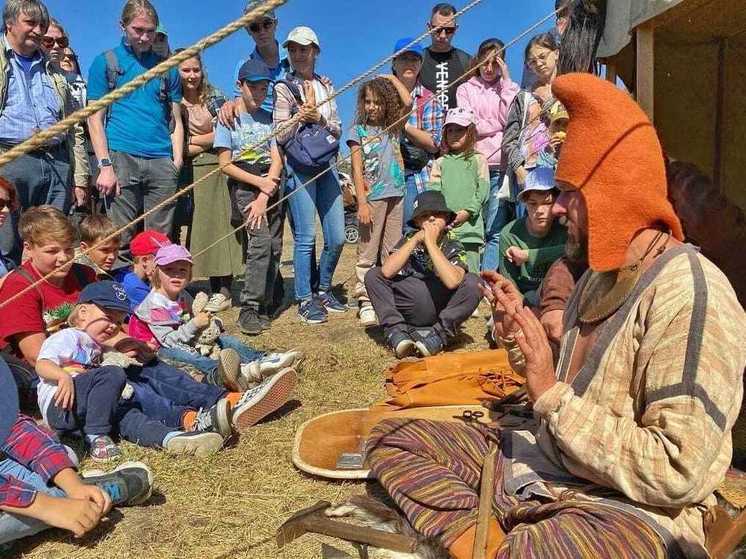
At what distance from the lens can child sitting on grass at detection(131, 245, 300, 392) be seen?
4.05 m

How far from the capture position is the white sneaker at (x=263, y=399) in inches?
145

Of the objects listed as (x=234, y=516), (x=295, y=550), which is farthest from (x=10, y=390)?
(x=295, y=550)

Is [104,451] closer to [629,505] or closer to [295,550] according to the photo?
[295,550]

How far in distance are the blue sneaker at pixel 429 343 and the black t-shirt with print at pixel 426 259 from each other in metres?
0.41

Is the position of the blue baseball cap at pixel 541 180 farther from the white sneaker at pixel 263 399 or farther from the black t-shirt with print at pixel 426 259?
the white sneaker at pixel 263 399

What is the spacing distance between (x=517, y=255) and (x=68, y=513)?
9.89 feet

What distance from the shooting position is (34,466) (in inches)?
110

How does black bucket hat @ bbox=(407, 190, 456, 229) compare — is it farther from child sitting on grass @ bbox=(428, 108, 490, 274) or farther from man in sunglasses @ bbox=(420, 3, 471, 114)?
man in sunglasses @ bbox=(420, 3, 471, 114)

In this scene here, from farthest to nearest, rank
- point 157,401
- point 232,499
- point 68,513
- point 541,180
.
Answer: point 541,180, point 157,401, point 232,499, point 68,513

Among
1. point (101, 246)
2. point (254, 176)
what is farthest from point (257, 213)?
point (101, 246)

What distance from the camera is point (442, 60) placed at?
20.0 ft

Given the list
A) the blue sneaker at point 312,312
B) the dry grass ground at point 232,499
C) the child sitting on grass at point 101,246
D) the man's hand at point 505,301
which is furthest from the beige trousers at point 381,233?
the man's hand at point 505,301

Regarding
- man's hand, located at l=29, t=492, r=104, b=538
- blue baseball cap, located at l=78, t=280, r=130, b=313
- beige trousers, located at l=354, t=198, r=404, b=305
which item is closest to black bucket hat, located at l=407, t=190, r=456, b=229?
beige trousers, located at l=354, t=198, r=404, b=305

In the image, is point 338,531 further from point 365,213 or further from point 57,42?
point 57,42
